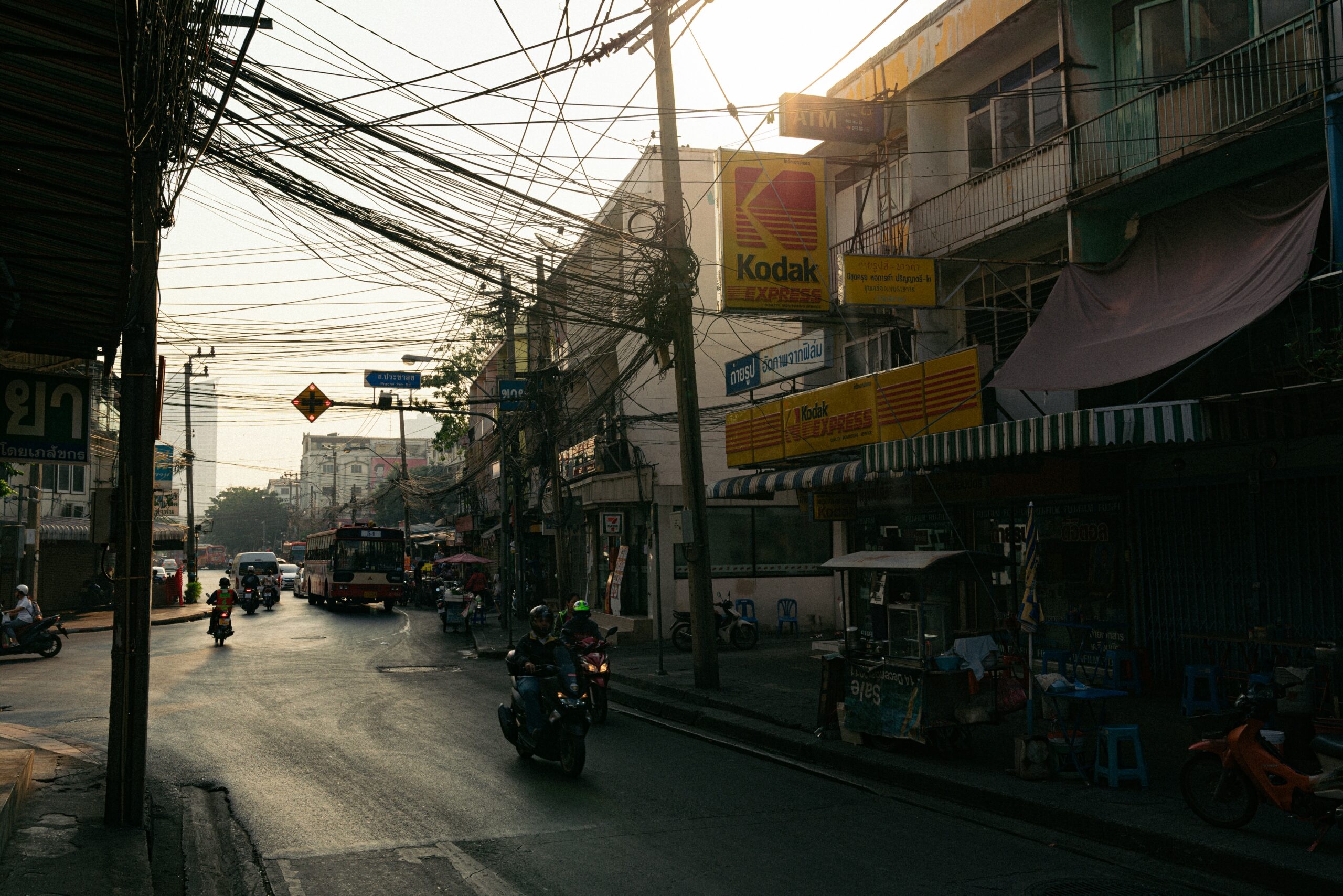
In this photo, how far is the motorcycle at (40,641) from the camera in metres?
21.7

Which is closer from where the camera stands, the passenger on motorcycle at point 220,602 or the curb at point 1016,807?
the curb at point 1016,807

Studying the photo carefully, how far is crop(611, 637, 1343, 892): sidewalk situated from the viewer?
21.8 feet

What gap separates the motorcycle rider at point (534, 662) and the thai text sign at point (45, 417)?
4456 millimetres

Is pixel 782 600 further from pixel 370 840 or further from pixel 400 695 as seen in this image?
pixel 370 840

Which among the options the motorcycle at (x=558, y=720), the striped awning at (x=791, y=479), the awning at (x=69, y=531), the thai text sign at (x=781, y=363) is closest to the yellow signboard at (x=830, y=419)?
the striped awning at (x=791, y=479)

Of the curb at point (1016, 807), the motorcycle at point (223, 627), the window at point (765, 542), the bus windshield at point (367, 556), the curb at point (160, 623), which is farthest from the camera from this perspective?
the bus windshield at point (367, 556)

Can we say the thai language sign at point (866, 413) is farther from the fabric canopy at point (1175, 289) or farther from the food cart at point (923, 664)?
the food cart at point (923, 664)

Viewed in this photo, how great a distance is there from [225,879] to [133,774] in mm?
1274

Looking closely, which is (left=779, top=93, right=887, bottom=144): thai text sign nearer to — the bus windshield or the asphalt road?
the asphalt road

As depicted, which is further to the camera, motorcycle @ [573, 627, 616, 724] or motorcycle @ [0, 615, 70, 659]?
motorcycle @ [0, 615, 70, 659]

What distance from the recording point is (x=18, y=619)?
22.0m

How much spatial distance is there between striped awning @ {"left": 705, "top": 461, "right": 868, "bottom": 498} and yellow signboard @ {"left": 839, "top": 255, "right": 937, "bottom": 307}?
261 cm

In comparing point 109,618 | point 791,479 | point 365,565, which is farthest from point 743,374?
point 109,618

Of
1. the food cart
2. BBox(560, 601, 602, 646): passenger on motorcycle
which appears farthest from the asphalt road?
BBox(560, 601, 602, 646): passenger on motorcycle
